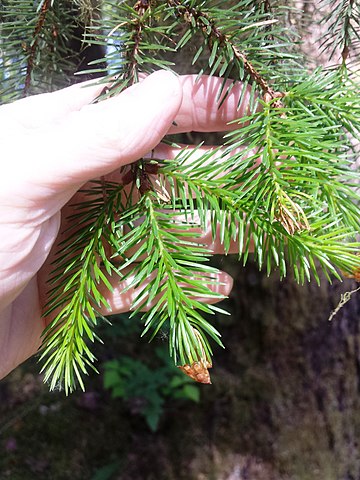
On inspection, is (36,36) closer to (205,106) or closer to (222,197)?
(205,106)

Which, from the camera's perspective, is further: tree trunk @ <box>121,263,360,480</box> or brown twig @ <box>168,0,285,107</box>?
tree trunk @ <box>121,263,360,480</box>

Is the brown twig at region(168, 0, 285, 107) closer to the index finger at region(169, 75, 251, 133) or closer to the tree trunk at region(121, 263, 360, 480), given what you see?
the index finger at region(169, 75, 251, 133)

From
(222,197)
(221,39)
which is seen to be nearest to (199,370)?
(222,197)

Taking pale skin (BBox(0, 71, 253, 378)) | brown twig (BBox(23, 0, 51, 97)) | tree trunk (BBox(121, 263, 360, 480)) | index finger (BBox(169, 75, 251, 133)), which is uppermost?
brown twig (BBox(23, 0, 51, 97))

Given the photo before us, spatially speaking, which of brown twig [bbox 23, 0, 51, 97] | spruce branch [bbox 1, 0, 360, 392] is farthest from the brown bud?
brown twig [bbox 23, 0, 51, 97]

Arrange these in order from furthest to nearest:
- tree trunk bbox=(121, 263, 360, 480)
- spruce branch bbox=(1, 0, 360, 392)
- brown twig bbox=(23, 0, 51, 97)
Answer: tree trunk bbox=(121, 263, 360, 480) < brown twig bbox=(23, 0, 51, 97) < spruce branch bbox=(1, 0, 360, 392)

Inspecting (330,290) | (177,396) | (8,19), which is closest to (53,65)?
(8,19)

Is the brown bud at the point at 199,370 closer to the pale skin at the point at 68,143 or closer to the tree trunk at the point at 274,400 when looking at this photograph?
the pale skin at the point at 68,143

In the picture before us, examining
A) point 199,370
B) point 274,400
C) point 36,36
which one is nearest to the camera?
point 199,370
